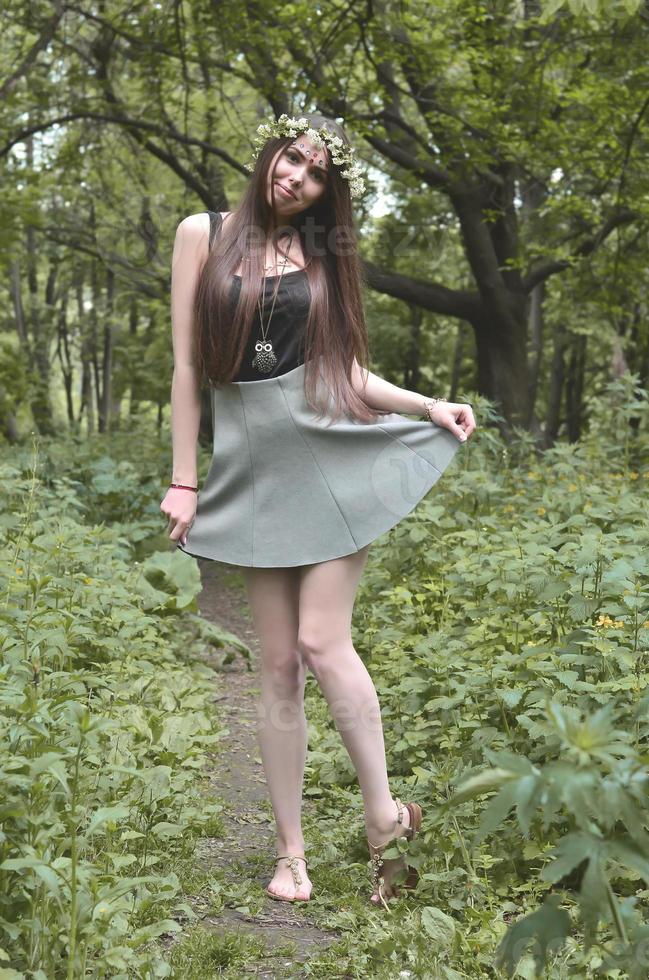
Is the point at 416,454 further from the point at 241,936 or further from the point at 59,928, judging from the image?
the point at 59,928

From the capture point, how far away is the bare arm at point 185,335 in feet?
9.85

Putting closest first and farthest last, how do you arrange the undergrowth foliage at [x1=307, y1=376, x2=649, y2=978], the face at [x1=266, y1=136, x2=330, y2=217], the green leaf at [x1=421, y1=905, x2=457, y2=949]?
the undergrowth foliage at [x1=307, y1=376, x2=649, y2=978] < the green leaf at [x1=421, y1=905, x2=457, y2=949] < the face at [x1=266, y1=136, x2=330, y2=217]

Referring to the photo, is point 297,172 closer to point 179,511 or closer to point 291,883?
point 179,511

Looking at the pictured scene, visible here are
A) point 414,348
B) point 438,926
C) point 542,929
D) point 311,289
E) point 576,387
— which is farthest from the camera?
point 576,387

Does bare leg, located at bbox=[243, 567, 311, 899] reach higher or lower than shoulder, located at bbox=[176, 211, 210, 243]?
lower

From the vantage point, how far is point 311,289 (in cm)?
304

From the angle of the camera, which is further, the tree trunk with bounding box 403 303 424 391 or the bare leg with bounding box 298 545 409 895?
the tree trunk with bounding box 403 303 424 391

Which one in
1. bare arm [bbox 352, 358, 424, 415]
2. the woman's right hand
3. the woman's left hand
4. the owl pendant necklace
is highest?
the owl pendant necklace

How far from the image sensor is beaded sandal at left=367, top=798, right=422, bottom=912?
296cm

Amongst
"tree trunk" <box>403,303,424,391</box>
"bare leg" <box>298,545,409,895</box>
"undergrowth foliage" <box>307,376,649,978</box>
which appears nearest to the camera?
"undergrowth foliage" <box>307,376,649,978</box>

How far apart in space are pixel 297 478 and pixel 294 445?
92 mm

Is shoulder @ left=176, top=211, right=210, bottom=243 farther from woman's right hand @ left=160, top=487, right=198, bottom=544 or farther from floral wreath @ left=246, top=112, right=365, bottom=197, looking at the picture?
woman's right hand @ left=160, top=487, right=198, bottom=544

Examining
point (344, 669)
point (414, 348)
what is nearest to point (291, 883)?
point (344, 669)

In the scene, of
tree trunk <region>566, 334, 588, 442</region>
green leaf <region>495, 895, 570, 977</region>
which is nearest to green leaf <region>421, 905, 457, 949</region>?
green leaf <region>495, 895, 570, 977</region>
